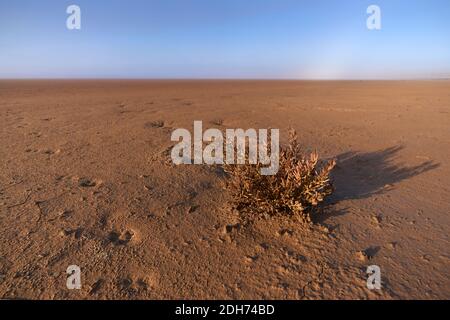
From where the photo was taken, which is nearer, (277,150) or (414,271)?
(414,271)

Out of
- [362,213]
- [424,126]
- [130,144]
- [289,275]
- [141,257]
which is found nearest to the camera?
[289,275]

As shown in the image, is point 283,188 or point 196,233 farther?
point 283,188

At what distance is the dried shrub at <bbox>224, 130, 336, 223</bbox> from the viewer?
297cm

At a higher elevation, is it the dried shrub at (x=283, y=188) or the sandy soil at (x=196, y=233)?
the dried shrub at (x=283, y=188)

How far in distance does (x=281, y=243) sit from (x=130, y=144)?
3.74 meters

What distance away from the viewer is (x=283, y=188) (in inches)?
120

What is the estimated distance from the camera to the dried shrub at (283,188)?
9.73ft

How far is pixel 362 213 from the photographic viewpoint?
3.26 meters

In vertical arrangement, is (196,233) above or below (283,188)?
below

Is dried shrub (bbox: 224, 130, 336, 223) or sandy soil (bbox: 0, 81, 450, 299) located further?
dried shrub (bbox: 224, 130, 336, 223)

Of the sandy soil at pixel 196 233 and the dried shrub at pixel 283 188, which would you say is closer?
the sandy soil at pixel 196 233

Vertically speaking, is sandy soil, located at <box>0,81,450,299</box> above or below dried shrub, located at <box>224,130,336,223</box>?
below
